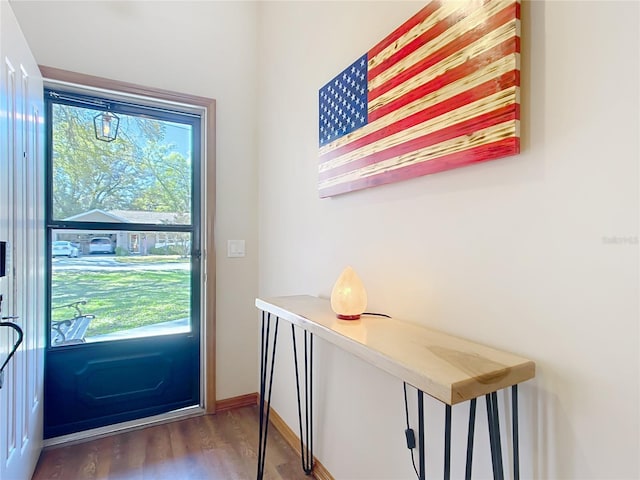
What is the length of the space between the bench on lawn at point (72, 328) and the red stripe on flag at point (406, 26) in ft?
7.15

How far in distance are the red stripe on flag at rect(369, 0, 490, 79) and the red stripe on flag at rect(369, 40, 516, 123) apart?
13 cm

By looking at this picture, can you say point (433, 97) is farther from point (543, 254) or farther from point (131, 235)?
point (131, 235)

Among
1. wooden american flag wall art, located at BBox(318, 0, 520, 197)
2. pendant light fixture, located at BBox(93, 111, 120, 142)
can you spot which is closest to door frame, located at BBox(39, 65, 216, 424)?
pendant light fixture, located at BBox(93, 111, 120, 142)

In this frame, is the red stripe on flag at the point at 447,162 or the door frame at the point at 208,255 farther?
the door frame at the point at 208,255

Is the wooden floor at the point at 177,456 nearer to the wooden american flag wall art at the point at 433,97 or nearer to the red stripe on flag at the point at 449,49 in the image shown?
the wooden american flag wall art at the point at 433,97

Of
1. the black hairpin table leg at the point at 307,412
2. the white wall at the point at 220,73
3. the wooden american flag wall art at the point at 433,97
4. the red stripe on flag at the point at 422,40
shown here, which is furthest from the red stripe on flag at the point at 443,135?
the white wall at the point at 220,73

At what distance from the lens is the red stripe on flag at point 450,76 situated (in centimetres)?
88

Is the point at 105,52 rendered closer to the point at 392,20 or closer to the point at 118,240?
the point at 118,240

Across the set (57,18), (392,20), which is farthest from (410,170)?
(57,18)

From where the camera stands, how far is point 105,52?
84.0 inches

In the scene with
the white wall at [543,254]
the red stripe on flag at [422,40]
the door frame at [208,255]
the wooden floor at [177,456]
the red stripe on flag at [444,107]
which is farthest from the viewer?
the door frame at [208,255]

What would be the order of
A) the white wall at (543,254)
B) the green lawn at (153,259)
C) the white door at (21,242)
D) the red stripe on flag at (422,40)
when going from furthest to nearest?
the green lawn at (153,259) < the white door at (21,242) < the red stripe on flag at (422,40) < the white wall at (543,254)

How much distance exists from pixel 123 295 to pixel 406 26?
2.18 meters

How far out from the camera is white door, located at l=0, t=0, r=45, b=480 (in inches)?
52.4
